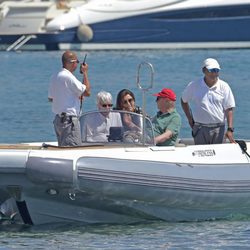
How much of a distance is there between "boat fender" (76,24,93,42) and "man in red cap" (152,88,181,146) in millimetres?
44584

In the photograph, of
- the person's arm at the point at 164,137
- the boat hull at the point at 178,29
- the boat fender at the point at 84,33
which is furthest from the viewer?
the boat fender at the point at 84,33

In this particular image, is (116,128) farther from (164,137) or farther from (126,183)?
(126,183)

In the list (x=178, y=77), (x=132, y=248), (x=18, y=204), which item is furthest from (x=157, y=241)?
(x=178, y=77)

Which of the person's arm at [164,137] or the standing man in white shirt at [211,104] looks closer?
the person's arm at [164,137]

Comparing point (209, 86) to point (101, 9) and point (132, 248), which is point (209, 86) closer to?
point (132, 248)

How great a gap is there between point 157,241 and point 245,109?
16106 millimetres

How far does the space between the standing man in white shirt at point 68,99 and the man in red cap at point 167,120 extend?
76 centimetres

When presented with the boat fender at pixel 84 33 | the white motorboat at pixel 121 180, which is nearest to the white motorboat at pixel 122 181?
the white motorboat at pixel 121 180

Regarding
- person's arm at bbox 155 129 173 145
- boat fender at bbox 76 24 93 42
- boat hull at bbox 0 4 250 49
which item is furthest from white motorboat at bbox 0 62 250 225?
boat fender at bbox 76 24 93 42

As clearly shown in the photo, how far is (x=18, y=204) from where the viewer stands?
12211 millimetres

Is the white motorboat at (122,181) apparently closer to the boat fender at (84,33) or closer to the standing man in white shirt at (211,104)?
the standing man in white shirt at (211,104)

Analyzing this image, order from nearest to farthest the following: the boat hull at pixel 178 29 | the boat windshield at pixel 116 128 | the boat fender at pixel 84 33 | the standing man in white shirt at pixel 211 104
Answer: the boat windshield at pixel 116 128 < the standing man in white shirt at pixel 211 104 < the boat hull at pixel 178 29 < the boat fender at pixel 84 33

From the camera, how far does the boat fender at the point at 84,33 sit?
57.2 meters

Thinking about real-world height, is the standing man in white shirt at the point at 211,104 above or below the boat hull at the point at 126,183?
above
